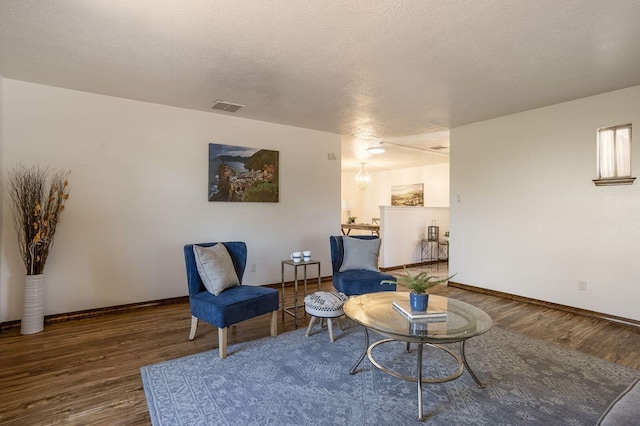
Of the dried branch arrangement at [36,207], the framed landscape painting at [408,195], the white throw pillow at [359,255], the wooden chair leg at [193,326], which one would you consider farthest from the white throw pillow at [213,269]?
the framed landscape painting at [408,195]

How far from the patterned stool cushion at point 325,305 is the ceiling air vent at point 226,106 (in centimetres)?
273

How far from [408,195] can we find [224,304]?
27.1 ft

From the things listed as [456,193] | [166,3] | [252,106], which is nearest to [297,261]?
[252,106]

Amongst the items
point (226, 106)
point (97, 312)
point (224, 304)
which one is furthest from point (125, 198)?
point (224, 304)

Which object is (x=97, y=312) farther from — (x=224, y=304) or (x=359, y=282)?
(x=359, y=282)

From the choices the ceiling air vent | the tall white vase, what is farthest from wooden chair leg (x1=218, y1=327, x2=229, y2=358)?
the ceiling air vent

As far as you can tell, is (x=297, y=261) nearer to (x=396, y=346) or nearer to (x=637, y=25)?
(x=396, y=346)

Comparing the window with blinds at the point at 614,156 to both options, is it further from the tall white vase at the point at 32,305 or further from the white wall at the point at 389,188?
the tall white vase at the point at 32,305

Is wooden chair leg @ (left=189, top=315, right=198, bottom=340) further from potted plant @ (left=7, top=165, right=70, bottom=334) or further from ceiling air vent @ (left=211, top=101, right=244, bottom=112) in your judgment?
ceiling air vent @ (left=211, top=101, right=244, bottom=112)

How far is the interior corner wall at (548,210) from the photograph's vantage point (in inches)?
142

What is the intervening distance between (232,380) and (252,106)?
3315mm

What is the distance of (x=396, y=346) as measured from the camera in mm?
2861

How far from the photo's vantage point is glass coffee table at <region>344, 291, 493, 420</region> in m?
1.94

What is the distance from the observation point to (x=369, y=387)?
2.18 metres
